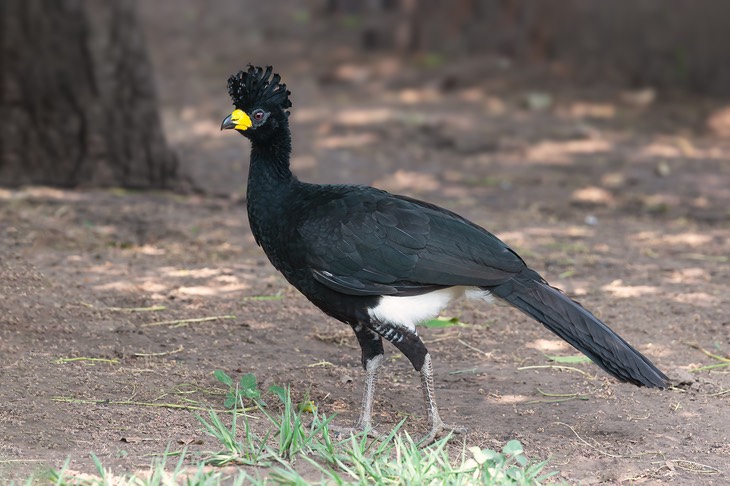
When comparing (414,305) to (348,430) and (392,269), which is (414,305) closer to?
(392,269)

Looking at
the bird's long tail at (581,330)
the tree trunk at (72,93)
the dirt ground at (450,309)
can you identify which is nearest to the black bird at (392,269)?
the bird's long tail at (581,330)

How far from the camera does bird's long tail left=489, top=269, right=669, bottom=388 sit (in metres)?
4.57

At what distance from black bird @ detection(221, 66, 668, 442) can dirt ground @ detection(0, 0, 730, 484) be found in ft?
1.32

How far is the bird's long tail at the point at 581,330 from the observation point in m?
4.57

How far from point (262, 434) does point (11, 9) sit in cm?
580

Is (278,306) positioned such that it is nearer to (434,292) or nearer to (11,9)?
(434,292)

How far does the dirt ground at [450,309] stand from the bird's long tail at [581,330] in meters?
0.32

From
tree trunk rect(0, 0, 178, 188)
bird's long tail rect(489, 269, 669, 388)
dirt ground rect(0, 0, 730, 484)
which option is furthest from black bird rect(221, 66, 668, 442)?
tree trunk rect(0, 0, 178, 188)

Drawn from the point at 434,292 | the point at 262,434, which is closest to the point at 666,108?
the point at 434,292

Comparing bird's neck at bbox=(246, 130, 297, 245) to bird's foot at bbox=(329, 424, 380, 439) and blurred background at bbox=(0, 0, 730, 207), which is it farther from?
blurred background at bbox=(0, 0, 730, 207)

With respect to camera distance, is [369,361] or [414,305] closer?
[414,305]

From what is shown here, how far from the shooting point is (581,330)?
4613 mm

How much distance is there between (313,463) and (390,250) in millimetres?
1145

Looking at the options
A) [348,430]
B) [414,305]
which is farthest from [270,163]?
[348,430]
